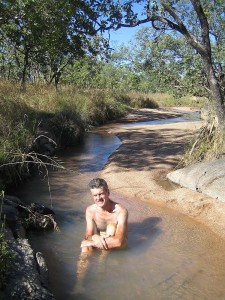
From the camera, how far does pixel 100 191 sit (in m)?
4.93

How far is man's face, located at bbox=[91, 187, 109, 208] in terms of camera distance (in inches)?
194

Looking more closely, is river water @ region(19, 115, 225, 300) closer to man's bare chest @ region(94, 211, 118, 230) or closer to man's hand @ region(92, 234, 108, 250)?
man's hand @ region(92, 234, 108, 250)

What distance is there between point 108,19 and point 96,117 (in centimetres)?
926

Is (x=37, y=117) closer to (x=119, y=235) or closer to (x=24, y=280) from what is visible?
(x=119, y=235)

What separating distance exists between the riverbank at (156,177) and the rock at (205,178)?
0.37 feet

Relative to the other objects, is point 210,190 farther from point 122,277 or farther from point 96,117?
point 96,117

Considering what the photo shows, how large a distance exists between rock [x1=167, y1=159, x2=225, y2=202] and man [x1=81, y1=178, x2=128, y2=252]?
2519 millimetres

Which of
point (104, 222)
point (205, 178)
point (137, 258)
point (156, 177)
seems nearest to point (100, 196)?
point (104, 222)

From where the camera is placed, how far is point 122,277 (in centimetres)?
441

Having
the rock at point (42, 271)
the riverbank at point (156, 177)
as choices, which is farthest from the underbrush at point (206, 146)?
the rock at point (42, 271)

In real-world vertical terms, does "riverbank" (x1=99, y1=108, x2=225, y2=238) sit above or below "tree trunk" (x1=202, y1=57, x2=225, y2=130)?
below

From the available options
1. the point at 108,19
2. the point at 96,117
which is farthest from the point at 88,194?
the point at 96,117

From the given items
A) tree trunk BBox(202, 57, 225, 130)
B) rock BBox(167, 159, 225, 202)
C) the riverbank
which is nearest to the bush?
the riverbank

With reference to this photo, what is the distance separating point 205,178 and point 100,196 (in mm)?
3128
